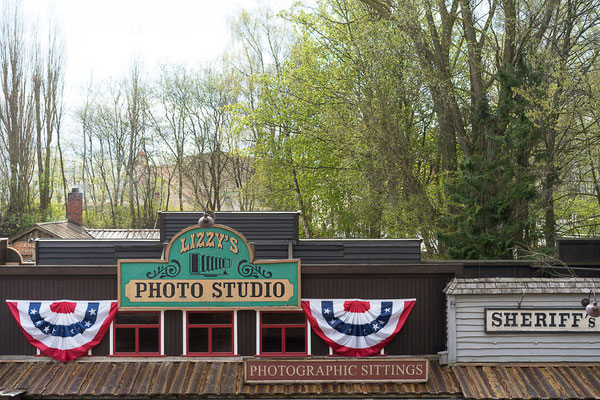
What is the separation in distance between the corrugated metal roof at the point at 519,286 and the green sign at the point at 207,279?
13.9ft

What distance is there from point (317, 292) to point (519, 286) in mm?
5231

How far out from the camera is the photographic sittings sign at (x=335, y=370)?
13.5 meters

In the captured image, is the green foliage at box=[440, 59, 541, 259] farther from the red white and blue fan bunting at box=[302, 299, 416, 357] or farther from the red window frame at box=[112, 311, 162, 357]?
the red window frame at box=[112, 311, 162, 357]

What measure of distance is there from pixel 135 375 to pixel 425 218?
17.1 metres

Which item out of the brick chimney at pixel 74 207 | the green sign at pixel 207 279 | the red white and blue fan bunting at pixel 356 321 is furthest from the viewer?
the brick chimney at pixel 74 207

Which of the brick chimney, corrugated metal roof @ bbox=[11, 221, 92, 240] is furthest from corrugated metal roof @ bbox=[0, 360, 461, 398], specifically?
the brick chimney

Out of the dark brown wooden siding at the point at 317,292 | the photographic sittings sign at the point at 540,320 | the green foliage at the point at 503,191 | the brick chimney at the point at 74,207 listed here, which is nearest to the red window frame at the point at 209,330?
the dark brown wooden siding at the point at 317,292

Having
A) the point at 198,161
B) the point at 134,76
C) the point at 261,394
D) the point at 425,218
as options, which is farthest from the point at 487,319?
the point at 134,76

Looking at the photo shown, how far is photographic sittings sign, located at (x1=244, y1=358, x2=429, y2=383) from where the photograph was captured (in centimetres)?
1352

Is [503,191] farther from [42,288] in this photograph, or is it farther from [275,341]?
[42,288]

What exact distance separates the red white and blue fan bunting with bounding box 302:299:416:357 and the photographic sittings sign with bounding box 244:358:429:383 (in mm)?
800

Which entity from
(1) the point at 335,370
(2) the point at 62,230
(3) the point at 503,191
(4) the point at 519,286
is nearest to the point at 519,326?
(4) the point at 519,286

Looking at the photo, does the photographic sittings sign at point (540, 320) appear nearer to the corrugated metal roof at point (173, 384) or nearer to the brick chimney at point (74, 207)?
the corrugated metal roof at point (173, 384)

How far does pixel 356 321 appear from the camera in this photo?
14.4m
